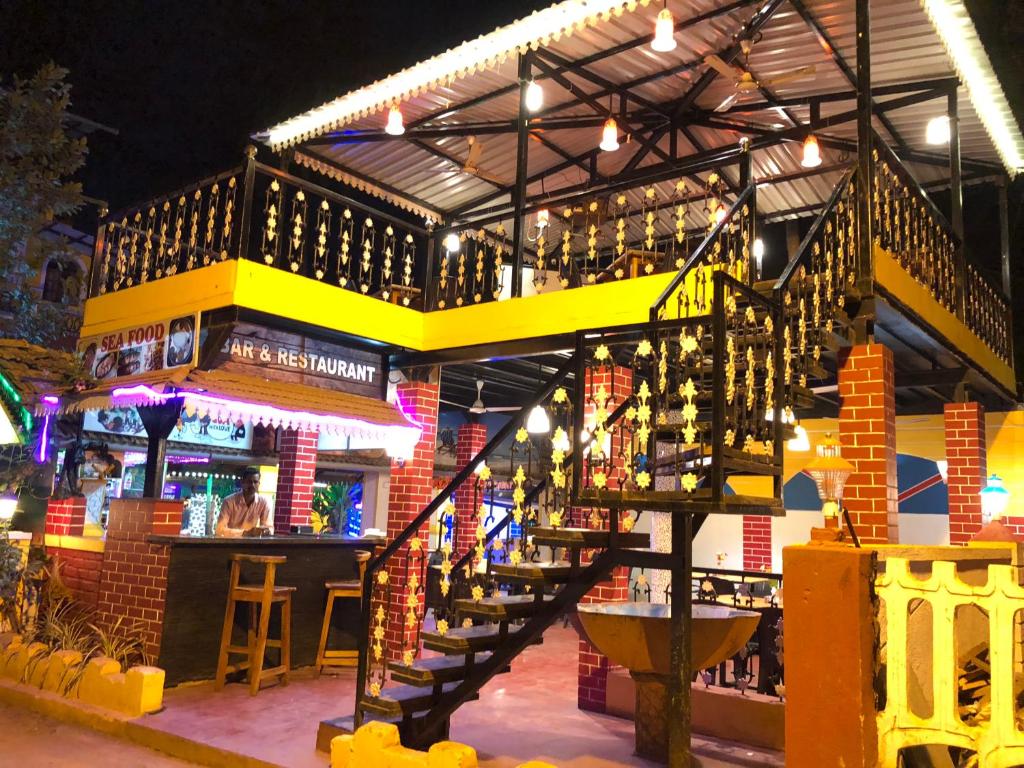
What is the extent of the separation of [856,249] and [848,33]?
120 inches

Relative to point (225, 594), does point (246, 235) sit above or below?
above

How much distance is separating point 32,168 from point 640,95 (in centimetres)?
691

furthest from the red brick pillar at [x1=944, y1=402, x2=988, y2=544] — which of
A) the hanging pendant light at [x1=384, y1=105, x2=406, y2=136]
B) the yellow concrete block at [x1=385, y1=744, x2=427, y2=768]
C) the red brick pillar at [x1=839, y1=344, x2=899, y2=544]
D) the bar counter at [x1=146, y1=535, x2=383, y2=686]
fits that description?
the hanging pendant light at [x1=384, y1=105, x2=406, y2=136]

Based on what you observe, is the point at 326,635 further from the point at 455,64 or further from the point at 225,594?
the point at 455,64

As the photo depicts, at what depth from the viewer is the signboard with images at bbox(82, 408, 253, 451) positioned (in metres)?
14.8

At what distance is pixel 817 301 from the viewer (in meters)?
6.02

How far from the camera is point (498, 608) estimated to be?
5336 mm

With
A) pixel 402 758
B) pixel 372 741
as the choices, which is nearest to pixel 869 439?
pixel 402 758

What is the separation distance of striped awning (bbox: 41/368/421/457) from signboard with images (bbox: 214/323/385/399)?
4.9 inches

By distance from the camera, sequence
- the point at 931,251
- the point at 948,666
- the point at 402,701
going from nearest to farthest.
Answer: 1. the point at 948,666
2. the point at 402,701
3. the point at 931,251

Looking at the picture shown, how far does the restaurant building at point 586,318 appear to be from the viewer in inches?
219

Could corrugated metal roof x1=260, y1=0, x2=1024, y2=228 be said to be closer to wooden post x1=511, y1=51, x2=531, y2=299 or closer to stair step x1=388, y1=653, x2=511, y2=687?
wooden post x1=511, y1=51, x2=531, y2=299

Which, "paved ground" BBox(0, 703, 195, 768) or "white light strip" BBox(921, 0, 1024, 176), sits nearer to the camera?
"paved ground" BBox(0, 703, 195, 768)

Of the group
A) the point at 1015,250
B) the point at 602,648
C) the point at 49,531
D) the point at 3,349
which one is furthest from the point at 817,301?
the point at 1015,250
